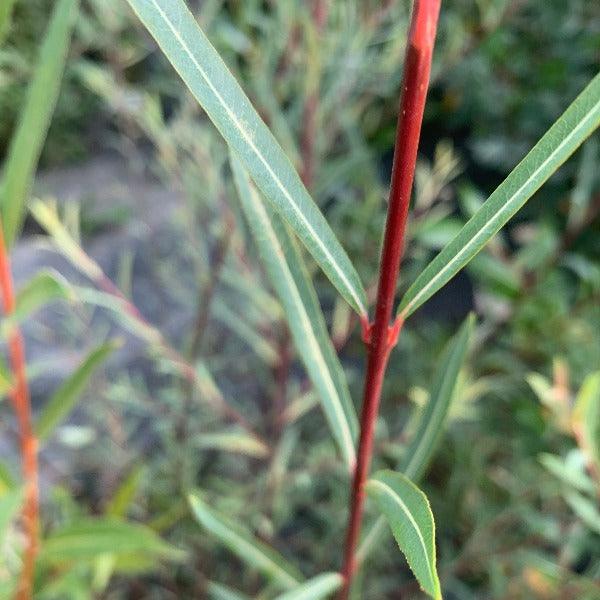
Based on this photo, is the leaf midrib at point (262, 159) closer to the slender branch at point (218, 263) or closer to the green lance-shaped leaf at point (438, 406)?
the green lance-shaped leaf at point (438, 406)

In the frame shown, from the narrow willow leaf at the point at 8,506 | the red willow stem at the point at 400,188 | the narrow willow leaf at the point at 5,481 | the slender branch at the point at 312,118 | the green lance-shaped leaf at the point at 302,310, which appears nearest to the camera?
the red willow stem at the point at 400,188

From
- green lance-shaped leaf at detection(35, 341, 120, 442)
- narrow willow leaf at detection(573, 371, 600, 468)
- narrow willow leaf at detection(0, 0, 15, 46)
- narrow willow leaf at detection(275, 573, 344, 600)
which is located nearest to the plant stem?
green lance-shaped leaf at detection(35, 341, 120, 442)

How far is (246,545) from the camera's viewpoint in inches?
18.5

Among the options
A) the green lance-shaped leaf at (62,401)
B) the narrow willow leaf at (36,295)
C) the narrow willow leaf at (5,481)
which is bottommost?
the narrow willow leaf at (5,481)

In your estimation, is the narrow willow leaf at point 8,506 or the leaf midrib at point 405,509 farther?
the narrow willow leaf at point 8,506

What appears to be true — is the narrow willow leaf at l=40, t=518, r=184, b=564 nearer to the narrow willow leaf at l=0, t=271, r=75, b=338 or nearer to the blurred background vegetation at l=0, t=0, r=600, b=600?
the blurred background vegetation at l=0, t=0, r=600, b=600

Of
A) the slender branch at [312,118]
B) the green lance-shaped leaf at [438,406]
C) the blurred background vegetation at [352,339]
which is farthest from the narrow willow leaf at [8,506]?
the slender branch at [312,118]

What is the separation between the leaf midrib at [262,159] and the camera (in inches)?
9.3

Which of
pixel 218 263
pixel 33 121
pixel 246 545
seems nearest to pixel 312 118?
pixel 218 263

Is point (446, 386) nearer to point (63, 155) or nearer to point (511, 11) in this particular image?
point (511, 11)

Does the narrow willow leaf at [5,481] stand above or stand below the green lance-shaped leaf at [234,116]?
below

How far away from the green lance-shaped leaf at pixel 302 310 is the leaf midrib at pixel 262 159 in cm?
9

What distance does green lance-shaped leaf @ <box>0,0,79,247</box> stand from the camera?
45 cm

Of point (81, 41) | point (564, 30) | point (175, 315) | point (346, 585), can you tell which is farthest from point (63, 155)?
point (346, 585)
